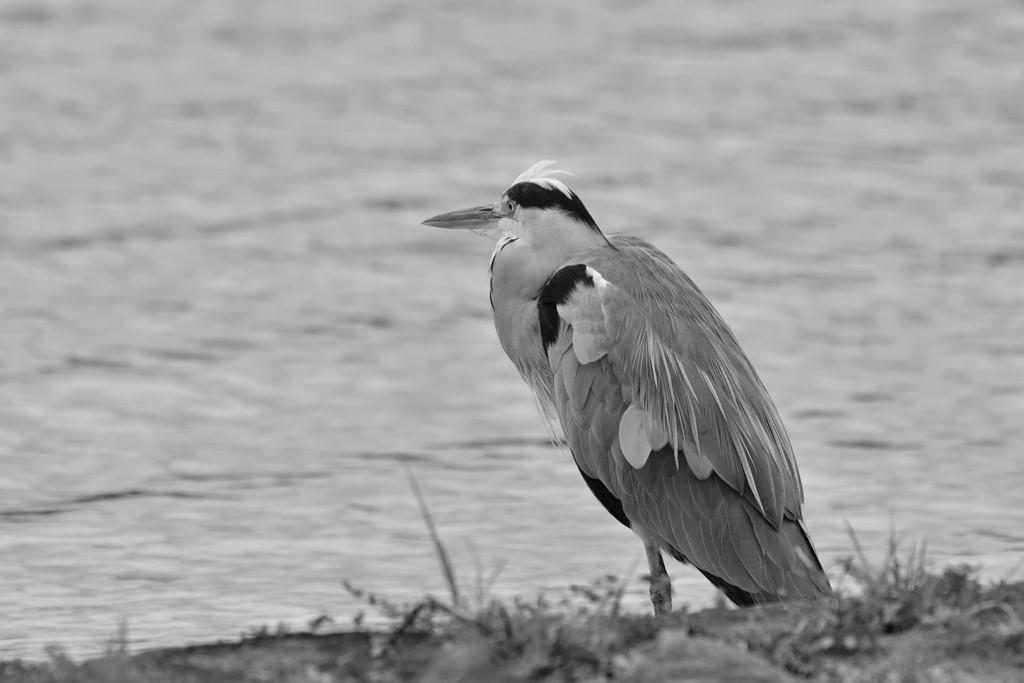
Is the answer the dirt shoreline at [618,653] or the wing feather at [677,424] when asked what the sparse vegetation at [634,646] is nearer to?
the dirt shoreline at [618,653]

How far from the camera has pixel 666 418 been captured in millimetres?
5504

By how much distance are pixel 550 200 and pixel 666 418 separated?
954 mm

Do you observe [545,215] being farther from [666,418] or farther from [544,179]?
[666,418]

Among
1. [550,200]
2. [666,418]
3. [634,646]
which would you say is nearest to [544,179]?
[550,200]

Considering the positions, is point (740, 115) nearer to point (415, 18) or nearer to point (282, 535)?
point (415, 18)

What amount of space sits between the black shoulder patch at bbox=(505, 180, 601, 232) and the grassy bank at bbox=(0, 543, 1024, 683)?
7.17 ft

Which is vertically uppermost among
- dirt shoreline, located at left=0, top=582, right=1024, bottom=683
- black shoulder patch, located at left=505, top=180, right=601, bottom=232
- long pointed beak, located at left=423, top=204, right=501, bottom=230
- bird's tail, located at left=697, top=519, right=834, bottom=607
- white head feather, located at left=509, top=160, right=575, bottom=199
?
white head feather, located at left=509, top=160, right=575, bottom=199

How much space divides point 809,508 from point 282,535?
2415 mm

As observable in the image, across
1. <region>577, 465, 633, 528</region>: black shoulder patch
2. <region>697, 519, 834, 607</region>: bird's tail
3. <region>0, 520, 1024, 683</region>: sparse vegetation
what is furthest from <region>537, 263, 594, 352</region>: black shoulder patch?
<region>0, 520, 1024, 683</region>: sparse vegetation

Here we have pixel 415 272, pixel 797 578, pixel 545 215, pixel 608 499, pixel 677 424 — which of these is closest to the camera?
pixel 797 578

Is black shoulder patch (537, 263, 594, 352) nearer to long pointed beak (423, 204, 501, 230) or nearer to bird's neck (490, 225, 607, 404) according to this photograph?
bird's neck (490, 225, 607, 404)

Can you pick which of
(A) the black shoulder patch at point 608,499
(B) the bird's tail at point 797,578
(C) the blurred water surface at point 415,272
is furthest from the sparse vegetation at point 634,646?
(C) the blurred water surface at point 415,272

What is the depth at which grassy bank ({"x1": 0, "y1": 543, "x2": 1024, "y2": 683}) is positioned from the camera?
355cm

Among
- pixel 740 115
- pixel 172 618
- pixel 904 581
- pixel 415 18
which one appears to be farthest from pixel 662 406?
pixel 415 18
